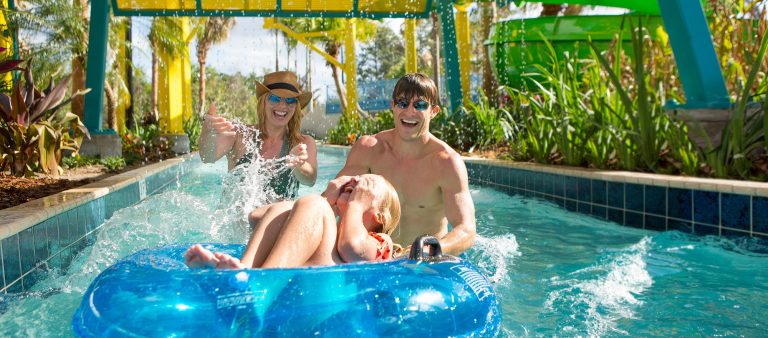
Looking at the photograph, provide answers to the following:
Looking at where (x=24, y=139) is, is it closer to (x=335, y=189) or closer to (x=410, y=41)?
(x=335, y=189)

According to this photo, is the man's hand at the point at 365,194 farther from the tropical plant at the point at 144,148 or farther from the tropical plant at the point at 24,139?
the tropical plant at the point at 144,148

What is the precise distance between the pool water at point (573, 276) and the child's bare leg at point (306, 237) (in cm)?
85

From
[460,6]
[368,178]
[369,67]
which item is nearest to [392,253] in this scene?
[368,178]

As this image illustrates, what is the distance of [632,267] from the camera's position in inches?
165

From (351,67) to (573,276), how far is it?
18042 mm

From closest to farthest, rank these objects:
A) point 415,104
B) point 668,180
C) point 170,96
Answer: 1. point 415,104
2. point 668,180
3. point 170,96

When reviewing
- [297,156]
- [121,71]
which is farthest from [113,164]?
[121,71]

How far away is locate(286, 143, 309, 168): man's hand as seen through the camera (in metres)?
3.99

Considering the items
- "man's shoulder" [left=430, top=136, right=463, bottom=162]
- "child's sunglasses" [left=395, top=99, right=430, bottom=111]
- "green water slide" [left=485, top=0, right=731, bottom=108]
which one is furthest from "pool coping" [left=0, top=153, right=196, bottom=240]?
"green water slide" [left=485, top=0, right=731, bottom=108]

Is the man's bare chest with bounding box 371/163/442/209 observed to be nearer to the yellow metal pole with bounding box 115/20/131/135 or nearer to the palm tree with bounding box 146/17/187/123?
the palm tree with bounding box 146/17/187/123

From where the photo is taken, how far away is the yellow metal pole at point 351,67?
20891mm

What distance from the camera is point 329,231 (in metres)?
2.72

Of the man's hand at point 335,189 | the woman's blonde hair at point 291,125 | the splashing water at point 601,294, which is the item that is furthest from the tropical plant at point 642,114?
the man's hand at point 335,189

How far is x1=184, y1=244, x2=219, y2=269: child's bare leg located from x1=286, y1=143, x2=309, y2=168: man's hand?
1.69m
